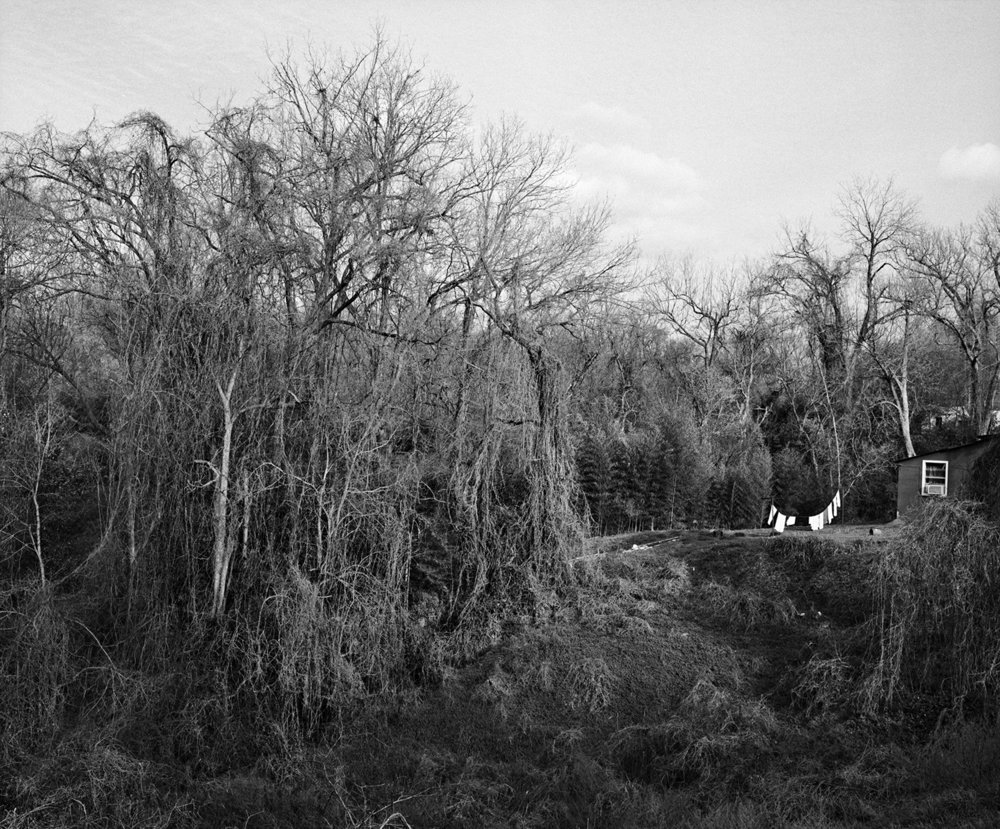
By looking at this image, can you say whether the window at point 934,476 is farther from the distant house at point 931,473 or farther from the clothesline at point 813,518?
the clothesline at point 813,518

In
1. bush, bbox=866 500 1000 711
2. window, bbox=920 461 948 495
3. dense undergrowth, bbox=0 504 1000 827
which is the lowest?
dense undergrowth, bbox=0 504 1000 827

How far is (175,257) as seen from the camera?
1197 cm

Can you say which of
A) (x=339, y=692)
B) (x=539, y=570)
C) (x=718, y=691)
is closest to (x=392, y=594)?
(x=339, y=692)

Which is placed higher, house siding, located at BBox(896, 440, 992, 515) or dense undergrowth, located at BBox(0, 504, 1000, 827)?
house siding, located at BBox(896, 440, 992, 515)

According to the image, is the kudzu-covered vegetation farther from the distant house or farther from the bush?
the distant house

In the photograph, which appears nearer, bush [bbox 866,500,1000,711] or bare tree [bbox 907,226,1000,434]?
bush [bbox 866,500,1000,711]

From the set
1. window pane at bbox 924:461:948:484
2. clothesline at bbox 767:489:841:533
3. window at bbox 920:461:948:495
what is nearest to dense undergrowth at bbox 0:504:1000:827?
clothesline at bbox 767:489:841:533

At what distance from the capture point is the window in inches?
719

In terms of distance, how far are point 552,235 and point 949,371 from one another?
18.8m

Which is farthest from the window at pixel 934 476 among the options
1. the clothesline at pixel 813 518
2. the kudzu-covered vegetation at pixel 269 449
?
the kudzu-covered vegetation at pixel 269 449

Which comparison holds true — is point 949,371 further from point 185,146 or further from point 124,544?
point 124,544

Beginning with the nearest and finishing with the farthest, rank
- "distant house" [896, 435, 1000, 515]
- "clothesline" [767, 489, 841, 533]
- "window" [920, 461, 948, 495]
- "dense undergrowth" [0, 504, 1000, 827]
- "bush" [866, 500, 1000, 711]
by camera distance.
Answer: "dense undergrowth" [0, 504, 1000, 827] → "bush" [866, 500, 1000, 711] → "clothesline" [767, 489, 841, 533] → "distant house" [896, 435, 1000, 515] → "window" [920, 461, 948, 495]

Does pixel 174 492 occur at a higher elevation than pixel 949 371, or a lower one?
lower

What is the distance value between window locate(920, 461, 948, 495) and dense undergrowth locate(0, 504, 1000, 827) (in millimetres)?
7396
